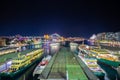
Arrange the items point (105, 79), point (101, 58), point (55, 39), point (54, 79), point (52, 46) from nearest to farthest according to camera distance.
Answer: point (54, 79), point (105, 79), point (101, 58), point (52, 46), point (55, 39)

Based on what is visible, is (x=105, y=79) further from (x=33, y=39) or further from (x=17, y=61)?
(x=33, y=39)

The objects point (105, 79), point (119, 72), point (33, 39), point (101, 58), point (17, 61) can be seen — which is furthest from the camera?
point (33, 39)

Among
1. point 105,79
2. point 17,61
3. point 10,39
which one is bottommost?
point 105,79

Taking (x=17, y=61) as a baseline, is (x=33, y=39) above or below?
above

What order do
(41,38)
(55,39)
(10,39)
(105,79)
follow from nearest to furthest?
(105,79)
(10,39)
(41,38)
(55,39)

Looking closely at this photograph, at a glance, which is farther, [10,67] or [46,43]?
[46,43]

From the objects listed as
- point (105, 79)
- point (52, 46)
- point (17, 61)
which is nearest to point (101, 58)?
point (105, 79)

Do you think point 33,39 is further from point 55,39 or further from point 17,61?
point 17,61

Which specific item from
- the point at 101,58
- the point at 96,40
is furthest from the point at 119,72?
the point at 96,40

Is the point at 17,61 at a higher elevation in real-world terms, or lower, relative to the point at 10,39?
lower
